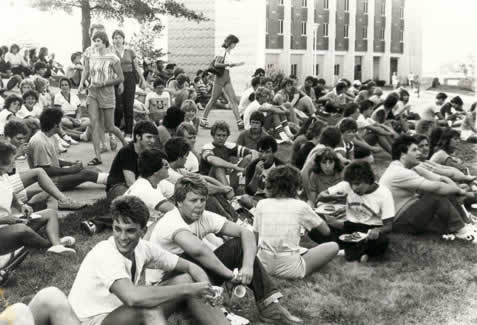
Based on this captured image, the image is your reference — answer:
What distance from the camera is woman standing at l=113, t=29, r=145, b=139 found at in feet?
35.3

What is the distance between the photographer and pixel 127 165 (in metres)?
7.00

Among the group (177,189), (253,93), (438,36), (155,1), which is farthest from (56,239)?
(155,1)

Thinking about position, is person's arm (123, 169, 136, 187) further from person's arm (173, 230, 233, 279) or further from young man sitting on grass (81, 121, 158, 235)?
person's arm (173, 230, 233, 279)

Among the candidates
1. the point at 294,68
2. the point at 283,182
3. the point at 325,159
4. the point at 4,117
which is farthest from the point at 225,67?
the point at 294,68

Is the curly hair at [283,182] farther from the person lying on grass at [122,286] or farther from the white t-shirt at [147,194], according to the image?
the person lying on grass at [122,286]

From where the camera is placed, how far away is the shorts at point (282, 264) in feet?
18.0

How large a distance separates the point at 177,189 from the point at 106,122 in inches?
211

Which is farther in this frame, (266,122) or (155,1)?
(155,1)

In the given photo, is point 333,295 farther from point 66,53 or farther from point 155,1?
point 66,53

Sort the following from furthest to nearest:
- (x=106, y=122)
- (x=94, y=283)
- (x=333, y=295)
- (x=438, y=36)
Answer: (x=106, y=122) < (x=438, y=36) < (x=333, y=295) < (x=94, y=283)

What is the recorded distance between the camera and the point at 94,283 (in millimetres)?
3723

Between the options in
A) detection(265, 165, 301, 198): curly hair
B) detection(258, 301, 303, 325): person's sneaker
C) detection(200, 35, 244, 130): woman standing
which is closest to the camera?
detection(258, 301, 303, 325): person's sneaker

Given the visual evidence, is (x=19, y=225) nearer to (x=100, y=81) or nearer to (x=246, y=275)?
(x=246, y=275)

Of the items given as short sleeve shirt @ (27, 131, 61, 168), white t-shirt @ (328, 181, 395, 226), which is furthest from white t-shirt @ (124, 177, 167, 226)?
short sleeve shirt @ (27, 131, 61, 168)
